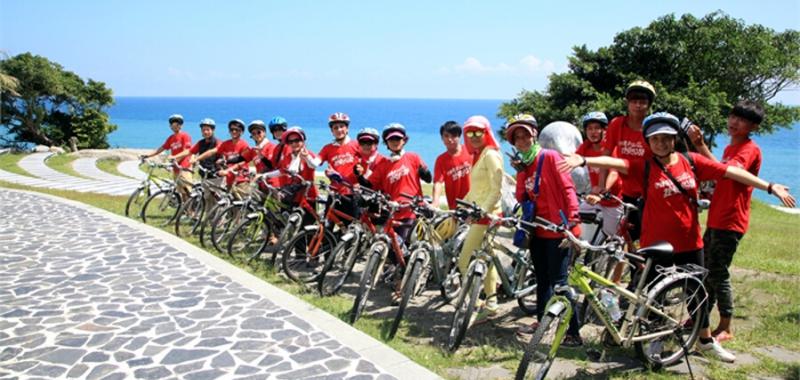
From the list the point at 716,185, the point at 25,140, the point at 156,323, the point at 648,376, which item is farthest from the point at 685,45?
the point at 25,140

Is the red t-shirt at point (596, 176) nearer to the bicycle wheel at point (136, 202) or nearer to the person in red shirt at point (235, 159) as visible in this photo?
the person in red shirt at point (235, 159)

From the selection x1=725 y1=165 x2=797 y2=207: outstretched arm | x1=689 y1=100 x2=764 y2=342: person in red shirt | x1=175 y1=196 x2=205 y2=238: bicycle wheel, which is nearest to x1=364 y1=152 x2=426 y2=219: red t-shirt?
x1=689 y1=100 x2=764 y2=342: person in red shirt

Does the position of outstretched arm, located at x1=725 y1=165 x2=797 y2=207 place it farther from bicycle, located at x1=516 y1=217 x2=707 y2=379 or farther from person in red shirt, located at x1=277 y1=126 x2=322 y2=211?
person in red shirt, located at x1=277 y1=126 x2=322 y2=211

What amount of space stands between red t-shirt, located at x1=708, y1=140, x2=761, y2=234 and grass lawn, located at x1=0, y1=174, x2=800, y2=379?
1.13 meters

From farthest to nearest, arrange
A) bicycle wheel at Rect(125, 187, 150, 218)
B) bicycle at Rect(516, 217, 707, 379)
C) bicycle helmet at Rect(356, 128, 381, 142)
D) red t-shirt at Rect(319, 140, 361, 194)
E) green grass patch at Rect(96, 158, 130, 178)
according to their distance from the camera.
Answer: green grass patch at Rect(96, 158, 130, 178) → bicycle wheel at Rect(125, 187, 150, 218) → red t-shirt at Rect(319, 140, 361, 194) → bicycle helmet at Rect(356, 128, 381, 142) → bicycle at Rect(516, 217, 707, 379)

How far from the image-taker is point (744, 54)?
17.5m

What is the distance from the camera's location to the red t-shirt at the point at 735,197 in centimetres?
Answer: 471

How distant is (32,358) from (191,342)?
1196 mm

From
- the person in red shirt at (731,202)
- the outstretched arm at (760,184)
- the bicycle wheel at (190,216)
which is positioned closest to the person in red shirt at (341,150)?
the bicycle wheel at (190,216)

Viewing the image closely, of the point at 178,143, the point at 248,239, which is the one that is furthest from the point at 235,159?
the point at 178,143

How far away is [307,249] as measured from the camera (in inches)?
277

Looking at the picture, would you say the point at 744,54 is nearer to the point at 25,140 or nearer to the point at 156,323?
the point at 156,323

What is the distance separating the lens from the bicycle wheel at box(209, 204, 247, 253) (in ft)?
27.3

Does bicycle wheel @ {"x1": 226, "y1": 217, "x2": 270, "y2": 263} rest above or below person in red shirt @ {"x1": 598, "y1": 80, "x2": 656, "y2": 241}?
below
